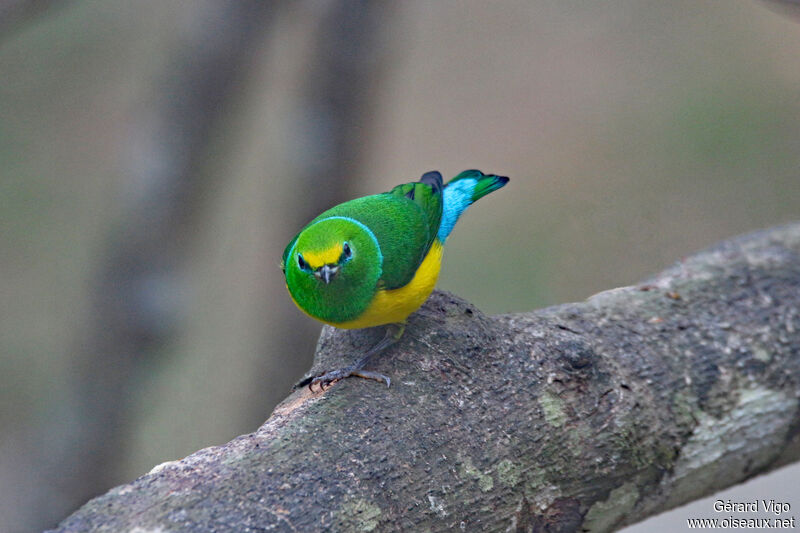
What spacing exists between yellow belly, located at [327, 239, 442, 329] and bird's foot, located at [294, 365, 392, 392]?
0.18 m

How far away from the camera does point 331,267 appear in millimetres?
2375

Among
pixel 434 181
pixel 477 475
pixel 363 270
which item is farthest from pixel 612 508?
pixel 434 181

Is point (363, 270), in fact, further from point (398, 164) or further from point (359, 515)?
point (398, 164)

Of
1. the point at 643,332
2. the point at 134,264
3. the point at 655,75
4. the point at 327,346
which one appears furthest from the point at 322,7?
the point at 655,75

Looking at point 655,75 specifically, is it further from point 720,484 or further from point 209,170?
point 720,484

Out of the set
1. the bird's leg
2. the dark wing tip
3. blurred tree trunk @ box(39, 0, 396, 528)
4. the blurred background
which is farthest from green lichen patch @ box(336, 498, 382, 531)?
the blurred background

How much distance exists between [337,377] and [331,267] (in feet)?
1.07

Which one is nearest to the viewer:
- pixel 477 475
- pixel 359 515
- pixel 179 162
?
pixel 359 515

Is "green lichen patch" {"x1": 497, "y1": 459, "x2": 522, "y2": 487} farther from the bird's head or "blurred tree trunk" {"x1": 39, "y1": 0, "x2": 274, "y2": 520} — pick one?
"blurred tree trunk" {"x1": 39, "y1": 0, "x2": 274, "y2": 520}

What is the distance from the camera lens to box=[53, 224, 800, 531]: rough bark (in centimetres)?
177

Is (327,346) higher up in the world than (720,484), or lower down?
higher up

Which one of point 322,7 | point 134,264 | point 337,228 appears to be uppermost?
point 322,7

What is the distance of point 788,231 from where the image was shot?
124 inches

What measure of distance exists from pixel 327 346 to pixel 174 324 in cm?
141
